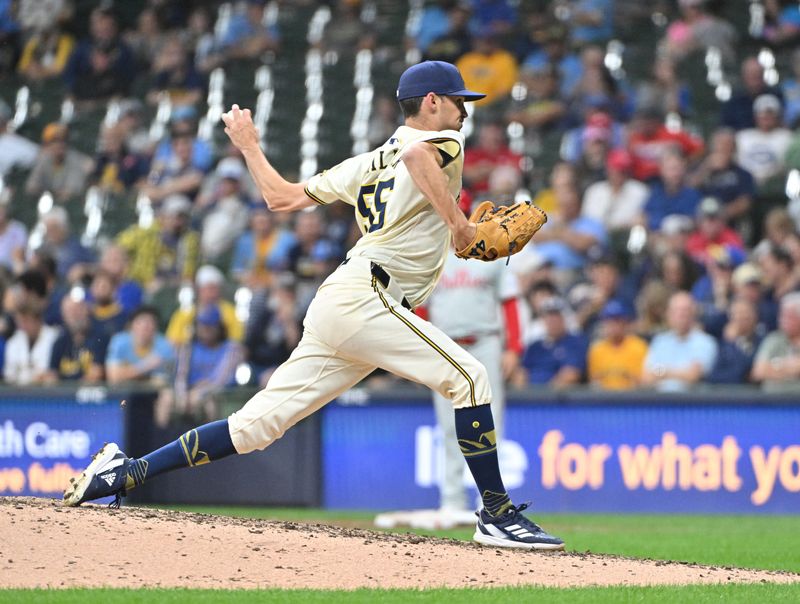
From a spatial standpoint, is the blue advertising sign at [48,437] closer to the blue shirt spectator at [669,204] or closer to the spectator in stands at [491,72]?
the blue shirt spectator at [669,204]

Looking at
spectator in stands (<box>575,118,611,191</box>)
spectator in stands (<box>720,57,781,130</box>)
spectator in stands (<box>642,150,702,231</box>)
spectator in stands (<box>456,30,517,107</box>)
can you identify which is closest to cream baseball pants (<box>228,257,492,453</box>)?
spectator in stands (<box>642,150,702,231</box>)

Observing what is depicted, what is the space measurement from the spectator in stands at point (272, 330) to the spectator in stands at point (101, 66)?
715cm

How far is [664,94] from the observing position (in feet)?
52.8

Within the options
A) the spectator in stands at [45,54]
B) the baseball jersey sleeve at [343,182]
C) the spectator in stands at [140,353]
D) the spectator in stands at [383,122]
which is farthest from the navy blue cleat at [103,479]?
Answer: the spectator in stands at [45,54]

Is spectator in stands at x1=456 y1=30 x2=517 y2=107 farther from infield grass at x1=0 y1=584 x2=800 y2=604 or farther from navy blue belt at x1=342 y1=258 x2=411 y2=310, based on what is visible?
infield grass at x1=0 y1=584 x2=800 y2=604

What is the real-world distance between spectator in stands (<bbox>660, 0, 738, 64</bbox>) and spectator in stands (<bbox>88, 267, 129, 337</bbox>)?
7.10 meters

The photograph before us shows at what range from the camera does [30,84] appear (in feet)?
67.3

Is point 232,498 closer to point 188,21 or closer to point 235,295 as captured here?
point 235,295

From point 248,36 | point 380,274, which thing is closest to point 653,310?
point 380,274

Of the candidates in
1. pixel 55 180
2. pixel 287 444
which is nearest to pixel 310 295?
pixel 287 444

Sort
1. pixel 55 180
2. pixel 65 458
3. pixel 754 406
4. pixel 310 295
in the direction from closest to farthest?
pixel 754 406
pixel 65 458
pixel 310 295
pixel 55 180

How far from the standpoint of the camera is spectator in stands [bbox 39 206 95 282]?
15.7 m

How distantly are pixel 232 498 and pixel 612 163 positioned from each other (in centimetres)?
535

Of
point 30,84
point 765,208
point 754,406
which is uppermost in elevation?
point 30,84
